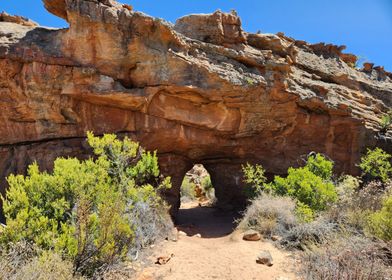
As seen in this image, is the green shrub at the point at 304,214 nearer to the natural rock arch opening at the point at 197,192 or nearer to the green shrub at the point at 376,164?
the green shrub at the point at 376,164

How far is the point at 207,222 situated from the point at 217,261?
637cm

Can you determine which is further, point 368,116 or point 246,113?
point 368,116

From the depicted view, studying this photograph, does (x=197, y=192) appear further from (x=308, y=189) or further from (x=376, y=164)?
(x=308, y=189)

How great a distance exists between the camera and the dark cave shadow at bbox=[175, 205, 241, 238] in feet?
34.6

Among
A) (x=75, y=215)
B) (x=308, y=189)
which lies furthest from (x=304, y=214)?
(x=75, y=215)

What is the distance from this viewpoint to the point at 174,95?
10461 mm

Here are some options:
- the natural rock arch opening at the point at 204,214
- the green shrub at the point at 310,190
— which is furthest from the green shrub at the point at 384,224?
the natural rock arch opening at the point at 204,214

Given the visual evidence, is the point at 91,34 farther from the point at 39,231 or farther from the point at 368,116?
the point at 368,116

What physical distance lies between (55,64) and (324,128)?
381 inches

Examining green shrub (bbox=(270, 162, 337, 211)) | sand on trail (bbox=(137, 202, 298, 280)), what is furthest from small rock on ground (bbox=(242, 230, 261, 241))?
green shrub (bbox=(270, 162, 337, 211))

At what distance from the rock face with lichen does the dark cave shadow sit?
1.20 metres

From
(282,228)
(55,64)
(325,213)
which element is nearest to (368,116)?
(325,213)

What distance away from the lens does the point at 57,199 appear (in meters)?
5.85

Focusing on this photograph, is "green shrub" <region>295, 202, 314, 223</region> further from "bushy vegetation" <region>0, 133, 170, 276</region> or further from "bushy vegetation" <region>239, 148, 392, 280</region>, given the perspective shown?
"bushy vegetation" <region>0, 133, 170, 276</region>
